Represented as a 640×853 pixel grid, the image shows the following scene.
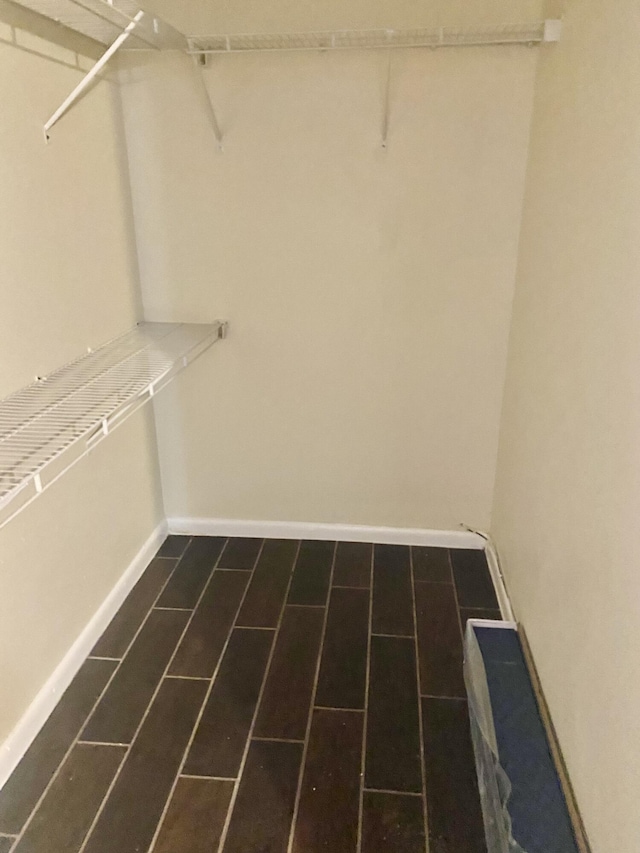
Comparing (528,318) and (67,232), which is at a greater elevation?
(67,232)

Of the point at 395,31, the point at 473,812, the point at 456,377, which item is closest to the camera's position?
the point at 473,812

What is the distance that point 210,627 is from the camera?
7.42 feet

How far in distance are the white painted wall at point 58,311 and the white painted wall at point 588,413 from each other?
1400 millimetres

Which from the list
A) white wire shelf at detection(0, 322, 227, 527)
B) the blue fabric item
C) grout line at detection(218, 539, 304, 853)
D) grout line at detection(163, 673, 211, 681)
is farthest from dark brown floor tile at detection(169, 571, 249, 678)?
the blue fabric item

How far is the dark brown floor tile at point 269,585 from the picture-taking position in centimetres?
230

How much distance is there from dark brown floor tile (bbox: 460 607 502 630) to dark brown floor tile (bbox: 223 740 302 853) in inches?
31.4

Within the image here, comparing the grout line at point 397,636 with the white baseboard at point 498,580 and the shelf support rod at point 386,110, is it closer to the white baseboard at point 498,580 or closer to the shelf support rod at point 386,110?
the white baseboard at point 498,580

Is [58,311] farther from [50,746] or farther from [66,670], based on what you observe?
[50,746]

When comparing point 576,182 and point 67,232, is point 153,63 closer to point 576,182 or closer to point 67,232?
point 67,232

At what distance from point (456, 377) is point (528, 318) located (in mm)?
448

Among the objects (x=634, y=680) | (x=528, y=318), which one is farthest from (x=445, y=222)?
(x=634, y=680)

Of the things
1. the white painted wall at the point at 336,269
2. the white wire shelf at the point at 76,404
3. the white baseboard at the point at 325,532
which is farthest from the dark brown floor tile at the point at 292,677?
the white wire shelf at the point at 76,404

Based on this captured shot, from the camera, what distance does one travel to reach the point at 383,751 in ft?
5.81

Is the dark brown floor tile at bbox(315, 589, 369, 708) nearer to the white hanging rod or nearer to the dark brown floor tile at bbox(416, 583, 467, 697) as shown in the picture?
the dark brown floor tile at bbox(416, 583, 467, 697)
